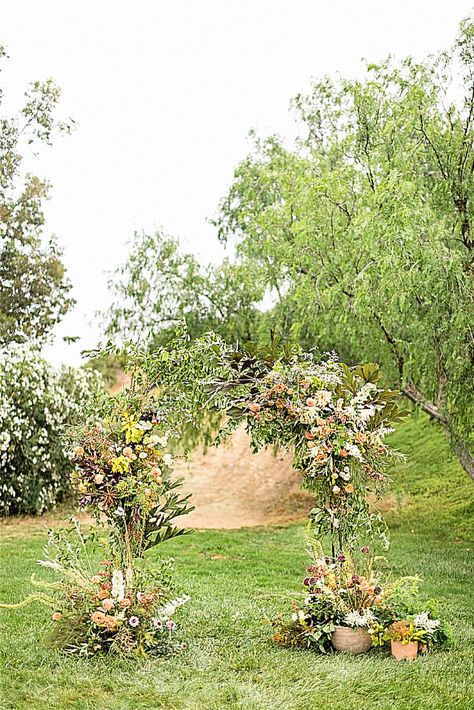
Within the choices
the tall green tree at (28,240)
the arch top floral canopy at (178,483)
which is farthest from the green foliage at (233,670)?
the tall green tree at (28,240)

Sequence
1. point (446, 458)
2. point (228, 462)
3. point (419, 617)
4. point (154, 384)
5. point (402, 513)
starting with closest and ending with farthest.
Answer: point (419, 617), point (154, 384), point (402, 513), point (446, 458), point (228, 462)

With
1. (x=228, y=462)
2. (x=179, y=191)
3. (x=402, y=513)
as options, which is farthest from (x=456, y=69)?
(x=228, y=462)

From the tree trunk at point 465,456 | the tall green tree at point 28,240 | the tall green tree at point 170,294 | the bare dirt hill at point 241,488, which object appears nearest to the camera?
the tree trunk at point 465,456

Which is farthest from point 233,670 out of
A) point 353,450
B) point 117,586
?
point 353,450

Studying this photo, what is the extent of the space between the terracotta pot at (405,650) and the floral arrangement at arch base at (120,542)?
61.2 inches

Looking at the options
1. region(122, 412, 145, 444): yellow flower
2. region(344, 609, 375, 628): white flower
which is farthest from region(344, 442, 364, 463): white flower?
region(122, 412, 145, 444): yellow flower

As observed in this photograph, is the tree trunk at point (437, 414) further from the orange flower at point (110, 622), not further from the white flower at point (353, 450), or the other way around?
the orange flower at point (110, 622)

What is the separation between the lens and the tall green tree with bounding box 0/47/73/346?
61.2 feet

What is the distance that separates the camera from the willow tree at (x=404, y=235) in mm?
8547

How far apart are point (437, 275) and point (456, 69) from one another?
2863 mm

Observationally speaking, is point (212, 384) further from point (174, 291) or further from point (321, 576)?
point (174, 291)

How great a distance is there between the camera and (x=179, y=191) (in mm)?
18016

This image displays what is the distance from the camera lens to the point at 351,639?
576 cm

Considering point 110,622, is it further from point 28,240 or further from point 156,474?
point 28,240
